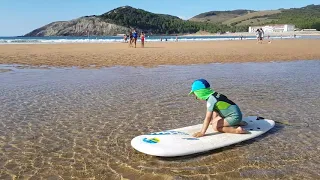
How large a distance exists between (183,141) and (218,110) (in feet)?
3.60

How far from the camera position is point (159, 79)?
1486 cm

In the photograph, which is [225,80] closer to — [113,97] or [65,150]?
Answer: [113,97]

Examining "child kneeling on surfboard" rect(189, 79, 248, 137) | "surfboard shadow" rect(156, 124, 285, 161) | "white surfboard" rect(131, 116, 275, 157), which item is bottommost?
"surfboard shadow" rect(156, 124, 285, 161)

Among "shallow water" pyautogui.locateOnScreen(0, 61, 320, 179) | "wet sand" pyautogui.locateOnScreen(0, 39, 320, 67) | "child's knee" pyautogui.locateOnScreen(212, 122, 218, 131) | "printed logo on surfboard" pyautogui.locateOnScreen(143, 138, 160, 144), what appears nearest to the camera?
"shallow water" pyautogui.locateOnScreen(0, 61, 320, 179)

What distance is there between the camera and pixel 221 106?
257 inches

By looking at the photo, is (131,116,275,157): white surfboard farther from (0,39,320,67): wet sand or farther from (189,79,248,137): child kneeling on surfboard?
(0,39,320,67): wet sand

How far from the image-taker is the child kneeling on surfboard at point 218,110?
6371mm

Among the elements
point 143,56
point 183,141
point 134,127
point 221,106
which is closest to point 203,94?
point 221,106

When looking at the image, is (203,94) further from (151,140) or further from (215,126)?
(151,140)

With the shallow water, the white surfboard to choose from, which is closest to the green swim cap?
the white surfboard

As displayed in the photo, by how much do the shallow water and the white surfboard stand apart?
0.13 m

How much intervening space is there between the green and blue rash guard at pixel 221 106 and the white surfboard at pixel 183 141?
0.43m

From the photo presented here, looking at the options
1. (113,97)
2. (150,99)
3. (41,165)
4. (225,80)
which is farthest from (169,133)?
(225,80)

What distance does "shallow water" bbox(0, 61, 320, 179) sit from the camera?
5.21 metres
